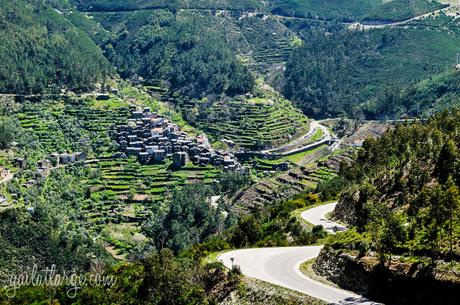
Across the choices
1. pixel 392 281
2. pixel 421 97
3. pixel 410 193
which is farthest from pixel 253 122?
pixel 392 281

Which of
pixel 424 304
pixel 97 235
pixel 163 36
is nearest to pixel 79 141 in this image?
pixel 97 235

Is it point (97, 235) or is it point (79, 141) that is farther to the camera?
point (79, 141)

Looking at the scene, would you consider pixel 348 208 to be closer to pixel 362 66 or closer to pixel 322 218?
pixel 322 218

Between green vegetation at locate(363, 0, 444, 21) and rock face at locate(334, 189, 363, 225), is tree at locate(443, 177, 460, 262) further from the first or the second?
green vegetation at locate(363, 0, 444, 21)

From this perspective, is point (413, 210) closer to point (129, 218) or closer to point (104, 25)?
point (129, 218)

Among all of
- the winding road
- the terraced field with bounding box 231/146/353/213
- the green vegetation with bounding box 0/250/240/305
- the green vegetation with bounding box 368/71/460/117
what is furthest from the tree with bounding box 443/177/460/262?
the green vegetation with bounding box 368/71/460/117
